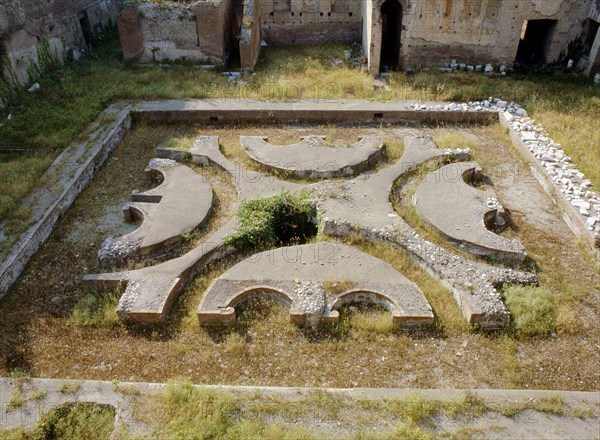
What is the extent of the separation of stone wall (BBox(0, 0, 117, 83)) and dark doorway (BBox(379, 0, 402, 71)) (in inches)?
431

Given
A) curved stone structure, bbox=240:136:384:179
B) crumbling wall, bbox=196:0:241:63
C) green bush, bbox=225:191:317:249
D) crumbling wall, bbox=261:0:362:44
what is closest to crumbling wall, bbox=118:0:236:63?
crumbling wall, bbox=196:0:241:63

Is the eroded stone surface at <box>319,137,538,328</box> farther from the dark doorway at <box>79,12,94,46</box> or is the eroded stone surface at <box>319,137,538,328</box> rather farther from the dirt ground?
the dark doorway at <box>79,12,94,46</box>

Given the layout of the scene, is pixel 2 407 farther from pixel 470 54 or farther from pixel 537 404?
pixel 470 54

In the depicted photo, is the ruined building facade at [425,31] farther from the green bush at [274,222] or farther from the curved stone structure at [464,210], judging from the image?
the green bush at [274,222]

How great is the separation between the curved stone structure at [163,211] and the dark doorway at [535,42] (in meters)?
12.6

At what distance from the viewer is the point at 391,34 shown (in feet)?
57.1

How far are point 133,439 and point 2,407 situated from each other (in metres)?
1.73

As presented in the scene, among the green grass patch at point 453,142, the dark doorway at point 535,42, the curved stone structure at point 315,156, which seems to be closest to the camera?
the curved stone structure at point 315,156

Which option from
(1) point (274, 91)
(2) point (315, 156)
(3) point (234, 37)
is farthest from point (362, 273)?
(3) point (234, 37)

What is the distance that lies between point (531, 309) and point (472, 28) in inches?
436

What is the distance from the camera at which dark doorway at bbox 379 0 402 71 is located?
1658 cm

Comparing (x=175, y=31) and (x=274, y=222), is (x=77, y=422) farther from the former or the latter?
(x=175, y=31)

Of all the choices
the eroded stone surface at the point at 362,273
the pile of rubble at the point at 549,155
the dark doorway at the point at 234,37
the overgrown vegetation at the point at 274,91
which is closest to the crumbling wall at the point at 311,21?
the dark doorway at the point at 234,37

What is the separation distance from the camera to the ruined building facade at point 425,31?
14789 mm
